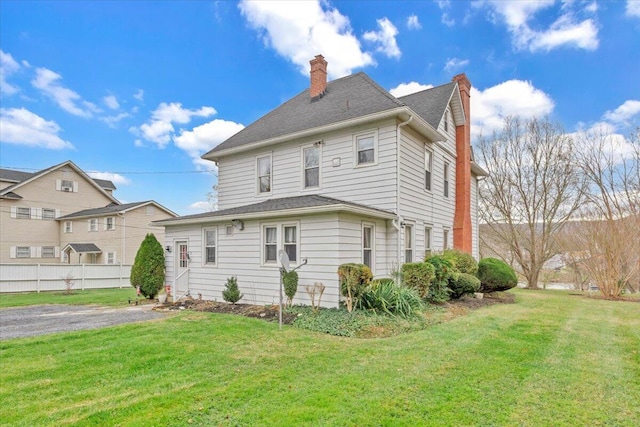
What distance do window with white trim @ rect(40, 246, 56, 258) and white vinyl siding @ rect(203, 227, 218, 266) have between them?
23828mm

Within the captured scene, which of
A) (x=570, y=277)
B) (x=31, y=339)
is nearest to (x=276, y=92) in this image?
(x=31, y=339)

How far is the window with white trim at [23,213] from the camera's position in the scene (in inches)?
1023

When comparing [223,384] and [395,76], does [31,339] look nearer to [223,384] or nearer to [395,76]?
[223,384]

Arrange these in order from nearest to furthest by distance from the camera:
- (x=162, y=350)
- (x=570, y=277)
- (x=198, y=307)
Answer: (x=162, y=350)
(x=198, y=307)
(x=570, y=277)

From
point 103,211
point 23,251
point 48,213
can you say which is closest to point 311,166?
point 103,211

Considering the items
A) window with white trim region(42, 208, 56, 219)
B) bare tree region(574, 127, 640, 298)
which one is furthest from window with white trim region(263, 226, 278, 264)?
window with white trim region(42, 208, 56, 219)

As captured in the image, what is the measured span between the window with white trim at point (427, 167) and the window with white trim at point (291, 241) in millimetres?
5187

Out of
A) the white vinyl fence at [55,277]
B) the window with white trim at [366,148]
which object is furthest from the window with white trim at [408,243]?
the white vinyl fence at [55,277]

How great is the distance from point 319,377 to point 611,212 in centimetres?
1550

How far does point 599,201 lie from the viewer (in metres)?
16.2

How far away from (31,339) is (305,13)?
39.5ft

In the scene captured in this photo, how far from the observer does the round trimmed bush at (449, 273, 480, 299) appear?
34.9ft

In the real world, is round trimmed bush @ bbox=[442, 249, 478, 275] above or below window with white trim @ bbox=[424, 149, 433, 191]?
below

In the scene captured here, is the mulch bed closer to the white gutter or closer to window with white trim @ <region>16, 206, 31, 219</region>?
the white gutter
